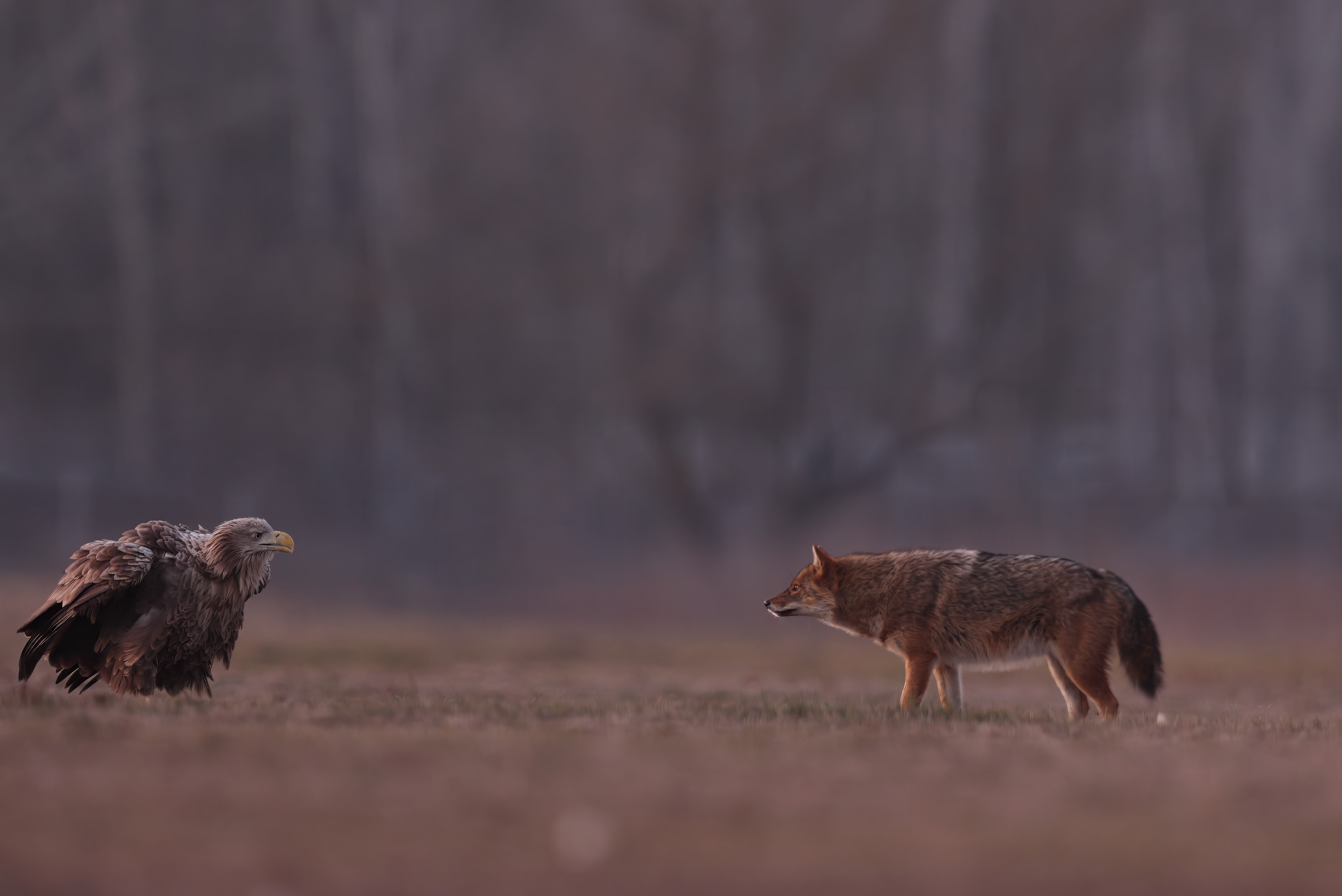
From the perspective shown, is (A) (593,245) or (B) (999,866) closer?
(B) (999,866)

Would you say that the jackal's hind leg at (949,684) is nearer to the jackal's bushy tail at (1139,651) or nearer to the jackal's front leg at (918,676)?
the jackal's front leg at (918,676)

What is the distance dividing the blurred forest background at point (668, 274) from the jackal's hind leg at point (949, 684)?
19.4 meters

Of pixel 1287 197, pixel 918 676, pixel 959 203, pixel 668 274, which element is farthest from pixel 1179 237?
pixel 918 676

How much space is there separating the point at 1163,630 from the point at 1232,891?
2208 centimetres

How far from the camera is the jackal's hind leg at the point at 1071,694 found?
919 centimetres

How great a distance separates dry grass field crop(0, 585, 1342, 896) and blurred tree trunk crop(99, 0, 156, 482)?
2509cm

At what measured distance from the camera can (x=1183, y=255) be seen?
33750 mm

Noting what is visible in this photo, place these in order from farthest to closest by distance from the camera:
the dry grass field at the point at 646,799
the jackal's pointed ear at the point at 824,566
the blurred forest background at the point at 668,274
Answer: the blurred forest background at the point at 668,274 < the jackal's pointed ear at the point at 824,566 < the dry grass field at the point at 646,799

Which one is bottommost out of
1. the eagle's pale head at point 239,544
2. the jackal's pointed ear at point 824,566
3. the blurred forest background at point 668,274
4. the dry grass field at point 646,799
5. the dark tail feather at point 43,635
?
the dry grass field at point 646,799

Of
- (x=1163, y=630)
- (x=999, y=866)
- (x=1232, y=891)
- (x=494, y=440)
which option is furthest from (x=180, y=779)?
(x=494, y=440)

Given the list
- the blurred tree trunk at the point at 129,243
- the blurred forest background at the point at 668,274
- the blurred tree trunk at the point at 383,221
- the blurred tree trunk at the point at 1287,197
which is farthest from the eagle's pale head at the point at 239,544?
the blurred tree trunk at the point at 1287,197

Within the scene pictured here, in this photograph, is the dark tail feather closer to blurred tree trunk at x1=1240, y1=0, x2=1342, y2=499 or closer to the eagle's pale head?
the eagle's pale head

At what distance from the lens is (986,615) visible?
902 cm

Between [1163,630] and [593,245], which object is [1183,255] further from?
[593,245]
